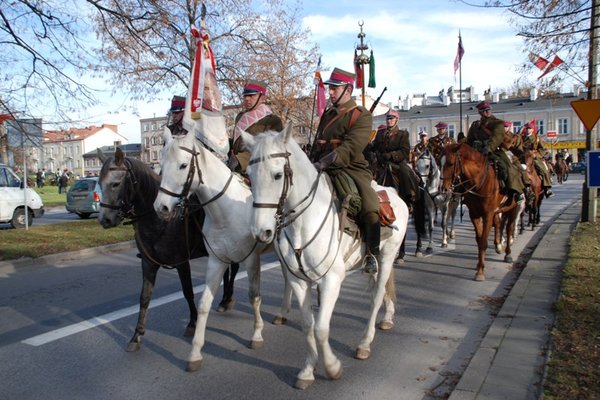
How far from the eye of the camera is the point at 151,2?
1159 cm

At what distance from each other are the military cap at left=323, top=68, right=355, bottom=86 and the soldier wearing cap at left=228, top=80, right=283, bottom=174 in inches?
47.4

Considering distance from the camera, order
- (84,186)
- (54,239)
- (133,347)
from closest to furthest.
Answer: (133,347), (54,239), (84,186)

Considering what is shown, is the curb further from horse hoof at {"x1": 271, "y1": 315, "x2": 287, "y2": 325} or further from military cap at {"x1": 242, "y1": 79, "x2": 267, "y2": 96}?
military cap at {"x1": 242, "y1": 79, "x2": 267, "y2": 96}

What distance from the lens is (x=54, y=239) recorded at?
13023mm

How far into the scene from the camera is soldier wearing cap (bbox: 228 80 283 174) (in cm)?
612

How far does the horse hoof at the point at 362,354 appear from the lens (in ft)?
16.6

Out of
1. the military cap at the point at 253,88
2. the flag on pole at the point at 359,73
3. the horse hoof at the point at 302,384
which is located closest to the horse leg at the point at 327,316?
the horse hoof at the point at 302,384

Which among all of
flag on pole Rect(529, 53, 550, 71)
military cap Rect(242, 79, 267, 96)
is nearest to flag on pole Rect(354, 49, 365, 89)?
flag on pole Rect(529, 53, 550, 71)

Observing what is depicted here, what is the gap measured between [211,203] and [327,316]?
168 centimetres

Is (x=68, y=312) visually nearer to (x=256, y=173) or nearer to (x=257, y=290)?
(x=257, y=290)

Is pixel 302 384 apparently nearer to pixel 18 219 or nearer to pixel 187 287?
pixel 187 287

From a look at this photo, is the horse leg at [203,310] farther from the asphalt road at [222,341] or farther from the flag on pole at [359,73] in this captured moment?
the flag on pole at [359,73]

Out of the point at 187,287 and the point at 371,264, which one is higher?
the point at 371,264

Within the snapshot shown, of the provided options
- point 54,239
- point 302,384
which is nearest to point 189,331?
point 302,384
